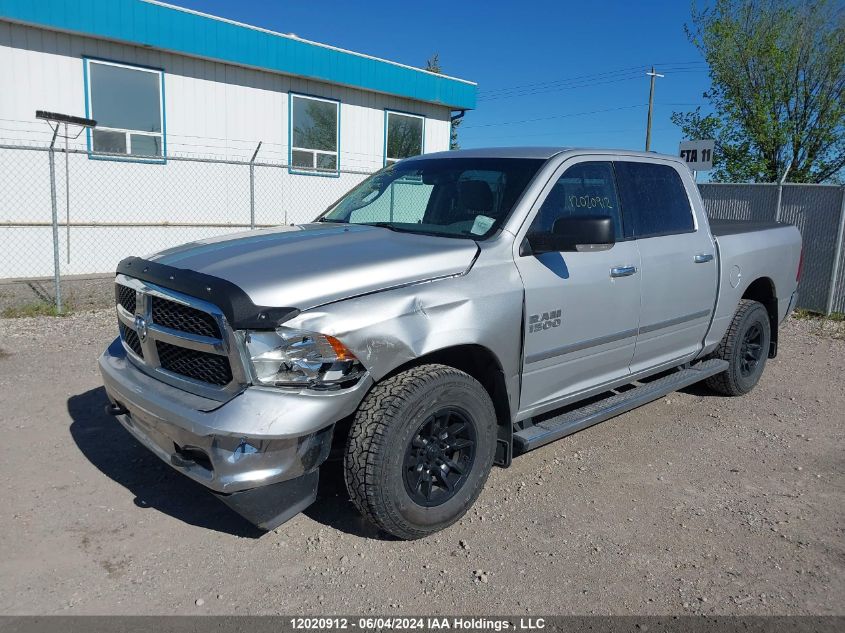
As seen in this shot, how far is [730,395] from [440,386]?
3750 mm

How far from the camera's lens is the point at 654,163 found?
4844 mm

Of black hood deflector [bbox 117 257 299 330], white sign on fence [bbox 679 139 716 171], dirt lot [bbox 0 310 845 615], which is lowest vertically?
dirt lot [bbox 0 310 845 615]

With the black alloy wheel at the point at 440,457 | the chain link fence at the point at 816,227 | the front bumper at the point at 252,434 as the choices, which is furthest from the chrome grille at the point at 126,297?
the chain link fence at the point at 816,227

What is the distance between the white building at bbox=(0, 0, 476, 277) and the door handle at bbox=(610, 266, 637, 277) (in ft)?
24.3

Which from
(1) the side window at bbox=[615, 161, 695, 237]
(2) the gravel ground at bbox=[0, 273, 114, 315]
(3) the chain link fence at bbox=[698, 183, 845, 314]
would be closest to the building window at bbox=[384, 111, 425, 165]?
(2) the gravel ground at bbox=[0, 273, 114, 315]

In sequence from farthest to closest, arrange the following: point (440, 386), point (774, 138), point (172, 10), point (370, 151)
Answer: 1. point (774, 138)
2. point (370, 151)
3. point (172, 10)
4. point (440, 386)

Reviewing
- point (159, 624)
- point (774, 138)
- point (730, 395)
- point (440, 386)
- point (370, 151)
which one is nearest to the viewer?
point (159, 624)

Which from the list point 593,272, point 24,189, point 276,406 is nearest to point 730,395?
point 593,272

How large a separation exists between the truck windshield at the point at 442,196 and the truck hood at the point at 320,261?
0.24 m

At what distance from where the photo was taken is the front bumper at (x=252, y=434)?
2746 mm

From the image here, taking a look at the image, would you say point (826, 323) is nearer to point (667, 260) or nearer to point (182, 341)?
point (667, 260)

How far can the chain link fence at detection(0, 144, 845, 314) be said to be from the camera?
9.96m

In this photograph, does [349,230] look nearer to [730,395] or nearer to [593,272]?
[593,272]

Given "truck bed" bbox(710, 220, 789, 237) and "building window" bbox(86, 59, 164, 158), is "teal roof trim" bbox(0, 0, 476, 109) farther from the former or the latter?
"truck bed" bbox(710, 220, 789, 237)
